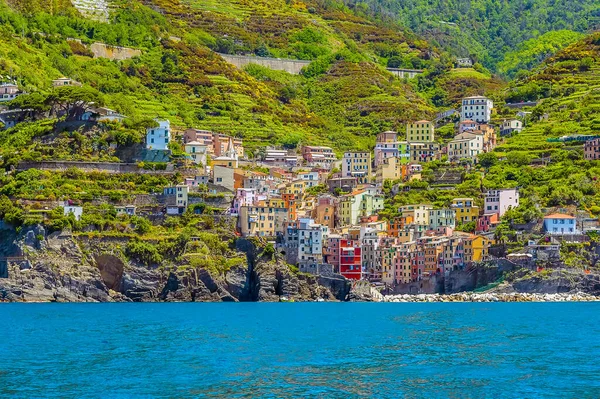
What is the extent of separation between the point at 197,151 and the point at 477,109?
119 feet

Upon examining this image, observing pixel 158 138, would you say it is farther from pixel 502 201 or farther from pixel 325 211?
pixel 502 201

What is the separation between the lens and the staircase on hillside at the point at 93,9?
165 m

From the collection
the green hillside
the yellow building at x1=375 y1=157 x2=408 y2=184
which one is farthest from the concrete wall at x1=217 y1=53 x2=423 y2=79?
the yellow building at x1=375 y1=157 x2=408 y2=184

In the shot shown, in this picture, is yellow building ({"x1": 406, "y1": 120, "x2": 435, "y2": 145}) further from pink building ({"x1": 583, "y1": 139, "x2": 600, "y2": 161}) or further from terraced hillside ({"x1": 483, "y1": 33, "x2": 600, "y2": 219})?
pink building ({"x1": 583, "y1": 139, "x2": 600, "y2": 161})

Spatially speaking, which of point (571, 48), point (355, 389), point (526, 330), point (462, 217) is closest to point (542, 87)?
point (571, 48)

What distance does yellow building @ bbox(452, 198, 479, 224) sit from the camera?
4451 inches

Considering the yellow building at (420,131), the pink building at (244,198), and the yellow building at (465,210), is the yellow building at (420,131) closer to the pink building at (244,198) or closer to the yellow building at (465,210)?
the yellow building at (465,210)

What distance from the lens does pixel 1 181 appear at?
4181 inches

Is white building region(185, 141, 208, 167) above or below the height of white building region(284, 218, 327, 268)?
above

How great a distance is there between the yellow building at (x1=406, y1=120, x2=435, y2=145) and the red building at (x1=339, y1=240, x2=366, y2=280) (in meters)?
31.0

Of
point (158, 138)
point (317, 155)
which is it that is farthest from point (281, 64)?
point (158, 138)

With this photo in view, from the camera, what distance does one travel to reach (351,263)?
107m

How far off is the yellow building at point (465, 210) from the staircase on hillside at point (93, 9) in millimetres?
70261

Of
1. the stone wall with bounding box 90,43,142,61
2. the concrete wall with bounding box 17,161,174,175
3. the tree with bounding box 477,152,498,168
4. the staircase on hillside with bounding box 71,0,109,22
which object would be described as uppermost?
the staircase on hillside with bounding box 71,0,109,22
